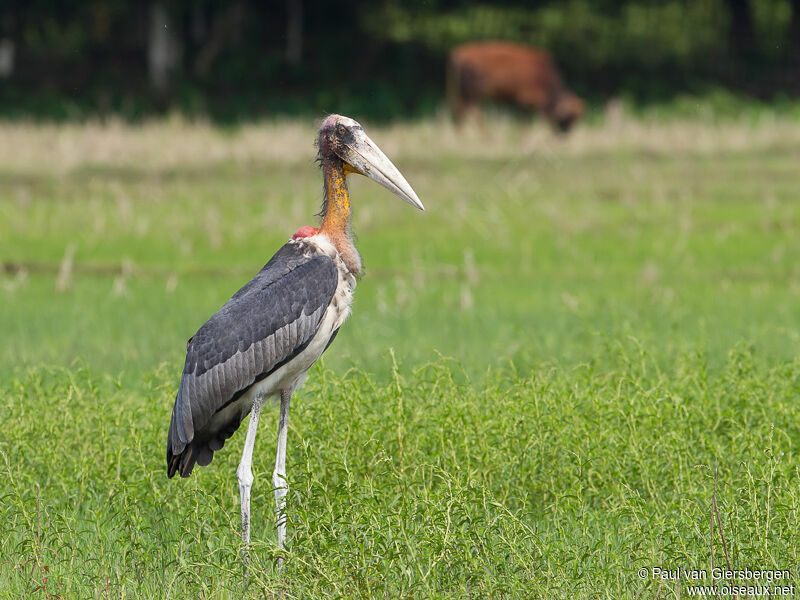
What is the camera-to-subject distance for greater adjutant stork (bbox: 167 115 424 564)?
5.52 m

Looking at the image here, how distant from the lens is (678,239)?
15.0 meters

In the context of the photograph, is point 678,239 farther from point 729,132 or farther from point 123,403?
point 123,403

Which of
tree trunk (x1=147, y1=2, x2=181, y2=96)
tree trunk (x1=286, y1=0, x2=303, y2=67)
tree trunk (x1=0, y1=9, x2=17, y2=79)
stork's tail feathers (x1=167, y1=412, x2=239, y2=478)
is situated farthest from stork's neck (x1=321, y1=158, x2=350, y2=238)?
tree trunk (x1=0, y1=9, x2=17, y2=79)

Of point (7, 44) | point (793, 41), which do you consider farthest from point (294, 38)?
point (793, 41)

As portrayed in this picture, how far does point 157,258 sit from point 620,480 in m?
9.12

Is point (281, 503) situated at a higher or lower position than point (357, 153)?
lower

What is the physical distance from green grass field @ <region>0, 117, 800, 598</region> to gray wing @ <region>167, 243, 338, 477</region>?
39 centimetres

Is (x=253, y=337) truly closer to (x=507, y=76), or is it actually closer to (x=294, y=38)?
(x=507, y=76)

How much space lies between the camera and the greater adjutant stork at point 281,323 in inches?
217

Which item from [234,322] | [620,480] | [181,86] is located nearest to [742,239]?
[620,480]

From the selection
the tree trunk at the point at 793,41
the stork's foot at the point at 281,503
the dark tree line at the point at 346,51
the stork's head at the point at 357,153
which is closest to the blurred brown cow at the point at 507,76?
the dark tree line at the point at 346,51

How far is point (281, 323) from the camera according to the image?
18.1ft

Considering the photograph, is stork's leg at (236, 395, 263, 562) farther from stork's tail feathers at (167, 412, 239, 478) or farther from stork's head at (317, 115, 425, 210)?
stork's head at (317, 115, 425, 210)

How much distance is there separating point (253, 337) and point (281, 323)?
5.4 inches
